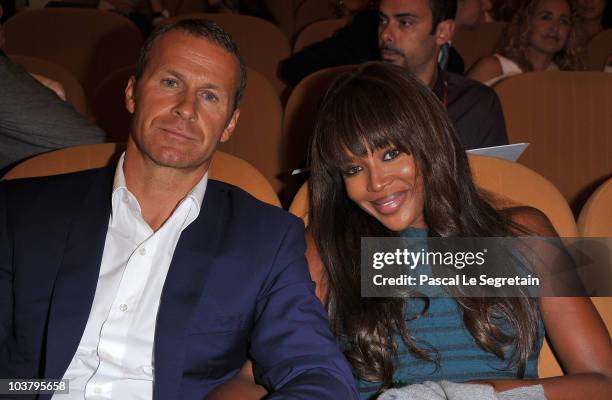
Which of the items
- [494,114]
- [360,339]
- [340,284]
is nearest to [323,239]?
[340,284]

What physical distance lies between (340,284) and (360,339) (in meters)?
0.12

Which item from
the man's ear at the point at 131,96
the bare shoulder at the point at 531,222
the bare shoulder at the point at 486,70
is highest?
the bare shoulder at the point at 486,70

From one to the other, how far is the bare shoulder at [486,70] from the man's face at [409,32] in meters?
0.85

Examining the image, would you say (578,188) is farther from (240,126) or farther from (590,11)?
(590,11)

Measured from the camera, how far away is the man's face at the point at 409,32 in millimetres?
2787

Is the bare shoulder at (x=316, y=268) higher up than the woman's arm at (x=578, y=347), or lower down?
higher up

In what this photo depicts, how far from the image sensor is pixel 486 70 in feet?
11.9

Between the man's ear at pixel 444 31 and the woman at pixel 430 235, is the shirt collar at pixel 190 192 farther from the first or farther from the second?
the man's ear at pixel 444 31

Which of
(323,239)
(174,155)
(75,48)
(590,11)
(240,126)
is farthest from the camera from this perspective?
(590,11)

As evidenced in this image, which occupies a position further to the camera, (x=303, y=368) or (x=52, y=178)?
(x=52, y=178)

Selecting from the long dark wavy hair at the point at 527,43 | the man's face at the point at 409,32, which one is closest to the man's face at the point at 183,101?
the man's face at the point at 409,32

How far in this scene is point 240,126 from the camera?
9.40ft

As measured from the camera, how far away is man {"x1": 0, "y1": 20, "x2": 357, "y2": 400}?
1551mm

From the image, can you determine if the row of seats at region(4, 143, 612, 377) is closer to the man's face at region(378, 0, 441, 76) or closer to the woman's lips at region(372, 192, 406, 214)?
the woman's lips at region(372, 192, 406, 214)
